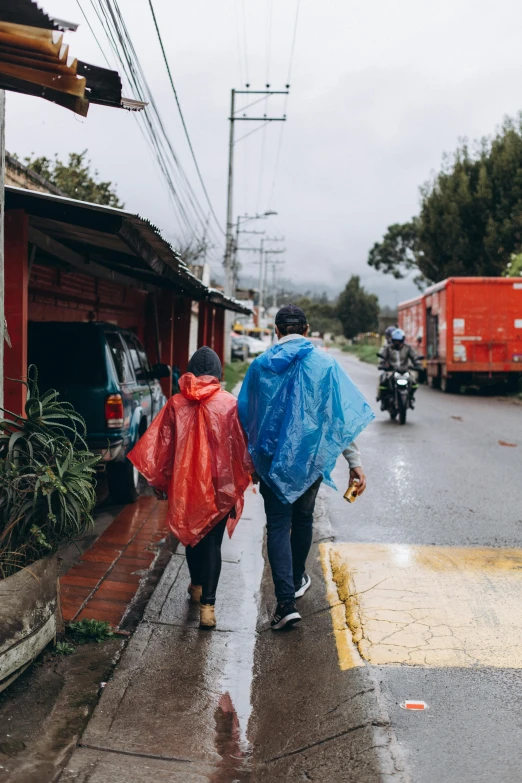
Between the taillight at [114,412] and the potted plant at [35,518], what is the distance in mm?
2994

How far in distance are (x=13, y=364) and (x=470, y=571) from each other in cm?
394

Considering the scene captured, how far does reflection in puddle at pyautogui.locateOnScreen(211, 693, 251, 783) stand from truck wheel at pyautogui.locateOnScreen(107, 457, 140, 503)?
4269 millimetres

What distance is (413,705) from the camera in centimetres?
361

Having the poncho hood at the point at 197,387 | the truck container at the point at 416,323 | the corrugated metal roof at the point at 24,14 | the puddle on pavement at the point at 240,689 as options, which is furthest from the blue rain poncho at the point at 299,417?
the truck container at the point at 416,323

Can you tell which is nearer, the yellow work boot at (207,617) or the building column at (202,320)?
the yellow work boot at (207,617)

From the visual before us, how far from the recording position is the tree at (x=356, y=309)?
8981 cm

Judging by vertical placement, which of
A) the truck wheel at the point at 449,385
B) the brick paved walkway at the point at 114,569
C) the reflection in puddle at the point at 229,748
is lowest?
Result: the reflection in puddle at the point at 229,748

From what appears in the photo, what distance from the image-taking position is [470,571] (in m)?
5.59

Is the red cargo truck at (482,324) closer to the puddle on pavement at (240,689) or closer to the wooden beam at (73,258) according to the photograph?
the wooden beam at (73,258)

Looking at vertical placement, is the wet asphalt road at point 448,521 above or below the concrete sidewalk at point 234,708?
above

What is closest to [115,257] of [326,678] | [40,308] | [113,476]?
[40,308]

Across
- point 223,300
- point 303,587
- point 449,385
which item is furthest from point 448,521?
point 449,385

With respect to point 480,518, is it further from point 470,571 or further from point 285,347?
point 285,347

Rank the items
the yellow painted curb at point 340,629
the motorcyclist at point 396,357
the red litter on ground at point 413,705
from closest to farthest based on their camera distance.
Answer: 1. the red litter on ground at point 413,705
2. the yellow painted curb at point 340,629
3. the motorcyclist at point 396,357
